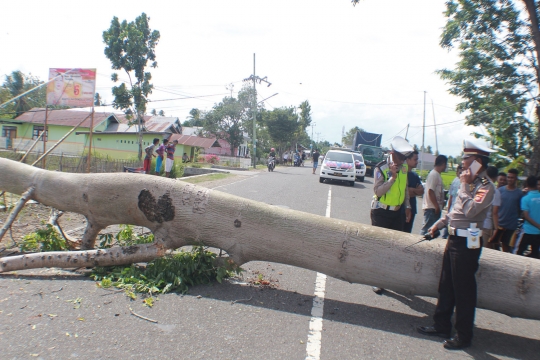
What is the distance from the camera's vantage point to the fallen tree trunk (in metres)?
3.87

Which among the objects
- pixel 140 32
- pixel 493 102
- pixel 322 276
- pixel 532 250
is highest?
pixel 140 32

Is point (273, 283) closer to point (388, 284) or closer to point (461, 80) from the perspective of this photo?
point (388, 284)

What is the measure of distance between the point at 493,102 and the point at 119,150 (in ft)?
99.4

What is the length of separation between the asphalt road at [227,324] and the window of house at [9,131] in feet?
123

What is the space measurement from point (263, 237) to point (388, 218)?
167 cm

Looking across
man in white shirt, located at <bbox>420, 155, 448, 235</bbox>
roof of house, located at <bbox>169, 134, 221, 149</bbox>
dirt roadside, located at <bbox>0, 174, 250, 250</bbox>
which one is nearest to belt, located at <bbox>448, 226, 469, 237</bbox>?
man in white shirt, located at <bbox>420, 155, 448, 235</bbox>

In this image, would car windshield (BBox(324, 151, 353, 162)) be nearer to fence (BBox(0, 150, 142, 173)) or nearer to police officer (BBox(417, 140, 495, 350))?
fence (BBox(0, 150, 142, 173))

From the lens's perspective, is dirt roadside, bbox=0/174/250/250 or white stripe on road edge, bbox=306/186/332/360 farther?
dirt roadside, bbox=0/174/250/250

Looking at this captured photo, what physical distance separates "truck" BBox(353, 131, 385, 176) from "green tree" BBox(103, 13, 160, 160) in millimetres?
15460

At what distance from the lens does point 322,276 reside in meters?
5.32

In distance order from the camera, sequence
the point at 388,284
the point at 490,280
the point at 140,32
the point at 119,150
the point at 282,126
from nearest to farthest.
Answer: the point at 490,280 < the point at 388,284 < the point at 140,32 < the point at 119,150 < the point at 282,126

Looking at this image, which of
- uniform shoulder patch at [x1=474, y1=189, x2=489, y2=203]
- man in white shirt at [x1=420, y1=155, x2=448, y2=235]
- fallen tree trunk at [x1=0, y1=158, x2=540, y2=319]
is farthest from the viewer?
man in white shirt at [x1=420, y1=155, x2=448, y2=235]

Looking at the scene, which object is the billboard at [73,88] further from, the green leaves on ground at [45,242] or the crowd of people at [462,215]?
the crowd of people at [462,215]

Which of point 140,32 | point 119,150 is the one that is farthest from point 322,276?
point 119,150
